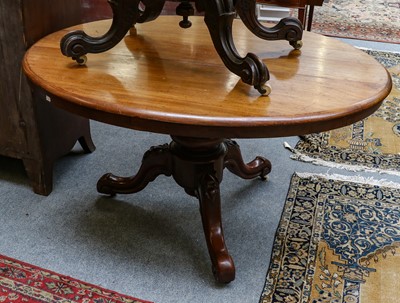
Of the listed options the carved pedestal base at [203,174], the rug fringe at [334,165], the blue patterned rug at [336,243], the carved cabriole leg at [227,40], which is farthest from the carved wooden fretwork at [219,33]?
the rug fringe at [334,165]

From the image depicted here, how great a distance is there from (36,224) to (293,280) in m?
0.69

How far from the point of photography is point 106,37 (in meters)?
0.96

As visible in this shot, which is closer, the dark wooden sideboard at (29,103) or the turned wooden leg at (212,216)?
the turned wooden leg at (212,216)

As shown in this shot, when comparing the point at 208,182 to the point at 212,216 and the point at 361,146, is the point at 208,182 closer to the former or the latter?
the point at 212,216

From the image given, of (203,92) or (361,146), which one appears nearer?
(203,92)

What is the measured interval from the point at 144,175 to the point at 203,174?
0.24m

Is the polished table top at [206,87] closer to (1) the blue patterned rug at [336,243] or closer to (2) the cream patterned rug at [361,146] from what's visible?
(1) the blue patterned rug at [336,243]

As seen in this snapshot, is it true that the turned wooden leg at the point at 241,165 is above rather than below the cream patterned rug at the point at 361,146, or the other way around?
above

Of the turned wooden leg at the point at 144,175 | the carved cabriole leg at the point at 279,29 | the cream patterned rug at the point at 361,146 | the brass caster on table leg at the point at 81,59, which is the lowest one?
the cream patterned rug at the point at 361,146

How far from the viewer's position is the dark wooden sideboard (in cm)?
121

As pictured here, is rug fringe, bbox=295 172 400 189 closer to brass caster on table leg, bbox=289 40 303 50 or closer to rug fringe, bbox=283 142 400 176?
rug fringe, bbox=283 142 400 176

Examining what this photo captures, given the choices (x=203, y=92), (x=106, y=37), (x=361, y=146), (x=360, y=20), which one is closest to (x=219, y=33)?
(x=203, y=92)

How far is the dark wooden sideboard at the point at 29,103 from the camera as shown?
1.21m

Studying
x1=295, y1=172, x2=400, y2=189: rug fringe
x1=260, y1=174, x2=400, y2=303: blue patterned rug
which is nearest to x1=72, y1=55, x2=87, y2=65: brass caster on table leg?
x1=260, y1=174, x2=400, y2=303: blue patterned rug
